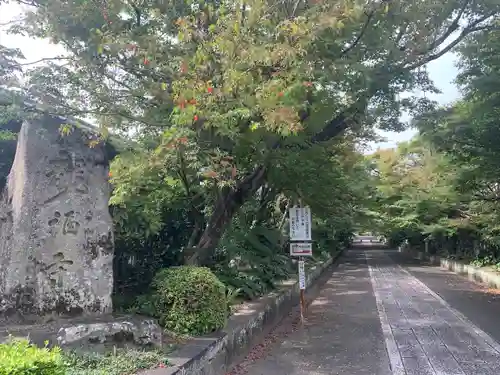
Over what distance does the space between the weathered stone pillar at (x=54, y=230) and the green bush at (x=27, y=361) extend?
2822mm

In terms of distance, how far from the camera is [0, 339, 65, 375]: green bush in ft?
9.78

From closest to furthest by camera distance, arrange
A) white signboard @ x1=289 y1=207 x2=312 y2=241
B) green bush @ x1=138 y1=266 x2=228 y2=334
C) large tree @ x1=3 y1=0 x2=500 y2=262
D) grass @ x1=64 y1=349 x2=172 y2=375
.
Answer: grass @ x1=64 y1=349 x2=172 y2=375 < large tree @ x1=3 y1=0 x2=500 y2=262 < green bush @ x1=138 y1=266 x2=228 y2=334 < white signboard @ x1=289 y1=207 x2=312 y2=241

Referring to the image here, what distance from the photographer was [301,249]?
10.9 m

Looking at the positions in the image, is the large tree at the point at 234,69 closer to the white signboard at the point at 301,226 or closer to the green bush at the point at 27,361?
the white signboard at the point at 301,226

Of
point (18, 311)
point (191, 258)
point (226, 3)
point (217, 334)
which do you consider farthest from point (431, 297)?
point (18, 311)

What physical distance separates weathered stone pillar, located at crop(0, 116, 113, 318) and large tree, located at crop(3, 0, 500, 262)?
0.64 metres

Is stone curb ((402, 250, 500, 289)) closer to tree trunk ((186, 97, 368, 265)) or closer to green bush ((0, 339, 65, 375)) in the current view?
tree trunk ((186, 97, 368, 265))

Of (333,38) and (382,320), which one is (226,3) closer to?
(333,38)

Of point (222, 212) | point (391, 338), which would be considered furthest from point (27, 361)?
point (391, 338)

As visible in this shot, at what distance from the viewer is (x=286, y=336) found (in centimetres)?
932

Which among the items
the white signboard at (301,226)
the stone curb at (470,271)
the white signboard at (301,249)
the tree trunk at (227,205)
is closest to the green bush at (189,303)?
the tree trunk at (227,205)

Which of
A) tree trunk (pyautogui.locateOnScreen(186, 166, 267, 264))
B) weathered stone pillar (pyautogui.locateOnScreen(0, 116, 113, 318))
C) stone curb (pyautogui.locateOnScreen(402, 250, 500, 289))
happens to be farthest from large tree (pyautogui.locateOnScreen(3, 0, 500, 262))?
stone curb (pyautogui.locateOnScreen(402, 250, 500, 289))

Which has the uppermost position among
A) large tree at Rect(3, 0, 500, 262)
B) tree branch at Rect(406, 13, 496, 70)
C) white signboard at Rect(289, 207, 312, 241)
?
tree branch at Rect(406, 13, 496, 70)

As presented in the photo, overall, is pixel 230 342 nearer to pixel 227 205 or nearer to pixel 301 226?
pixel 227 205
